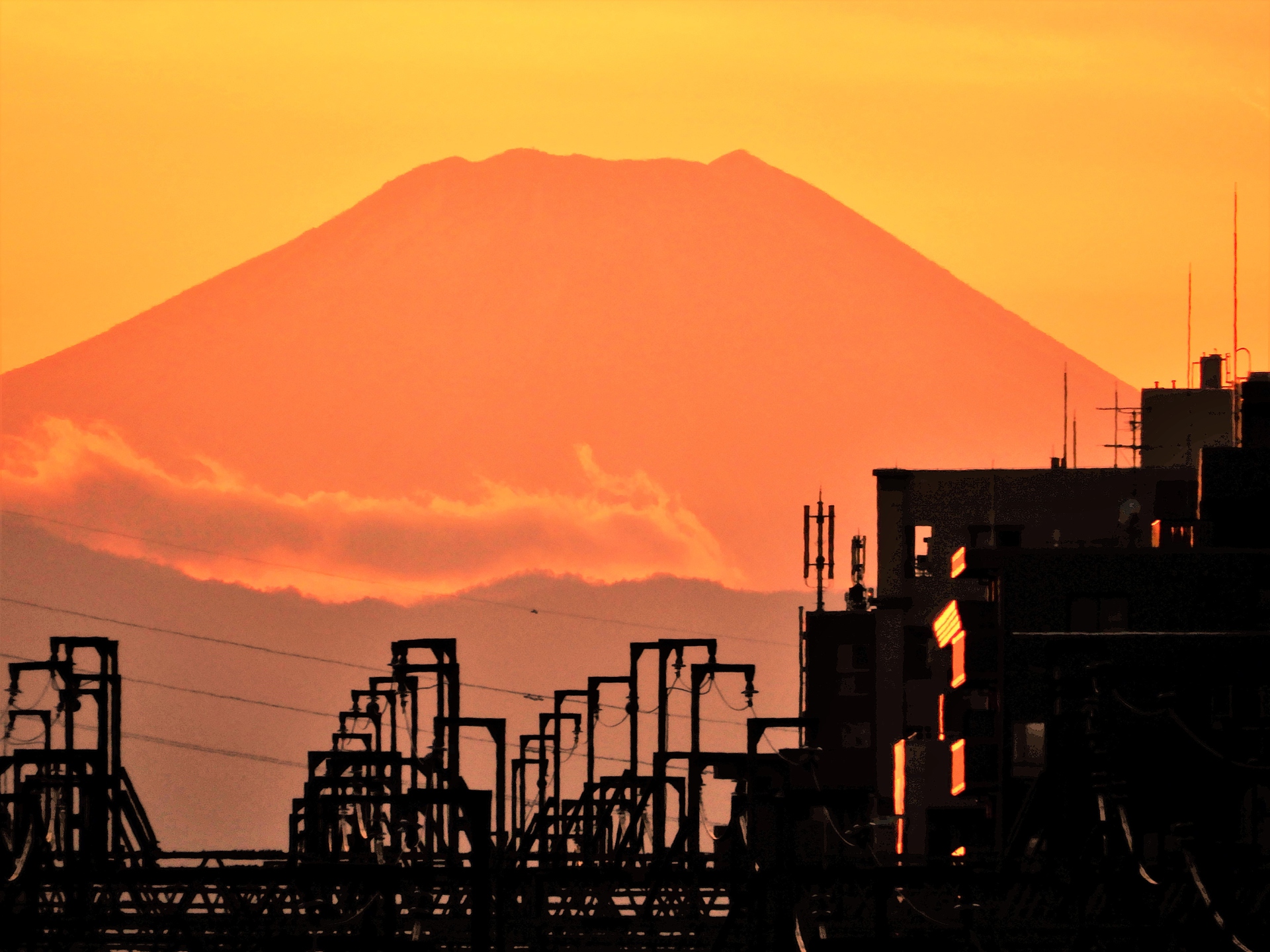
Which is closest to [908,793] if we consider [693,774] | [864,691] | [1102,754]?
[864,691]

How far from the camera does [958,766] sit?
75375 millimetres

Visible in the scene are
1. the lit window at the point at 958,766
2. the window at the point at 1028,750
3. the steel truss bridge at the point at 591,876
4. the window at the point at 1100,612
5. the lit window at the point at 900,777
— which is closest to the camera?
the steel truss bridge at the point at 591,876

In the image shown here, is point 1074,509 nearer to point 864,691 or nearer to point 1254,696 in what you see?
point 864,691

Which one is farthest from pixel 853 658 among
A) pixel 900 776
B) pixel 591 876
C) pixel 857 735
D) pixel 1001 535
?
pixel 591 876

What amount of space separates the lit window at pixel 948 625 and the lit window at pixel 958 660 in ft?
0.79

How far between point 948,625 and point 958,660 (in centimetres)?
243

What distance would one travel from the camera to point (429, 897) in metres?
57.1

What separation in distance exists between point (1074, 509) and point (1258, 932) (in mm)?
57139

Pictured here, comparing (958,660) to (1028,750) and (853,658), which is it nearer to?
(1028,750)

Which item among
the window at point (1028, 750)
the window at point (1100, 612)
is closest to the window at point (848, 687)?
the window at point (1028, 750)

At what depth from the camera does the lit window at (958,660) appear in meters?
73.8

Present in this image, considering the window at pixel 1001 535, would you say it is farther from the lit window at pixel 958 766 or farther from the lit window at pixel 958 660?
the lit window at pixel 958 766

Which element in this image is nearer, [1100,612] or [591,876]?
[591,876]

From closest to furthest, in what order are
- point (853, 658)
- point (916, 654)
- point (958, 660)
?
1. point (958, 660)
2. point (916, 654)
3. point (853, 658)
